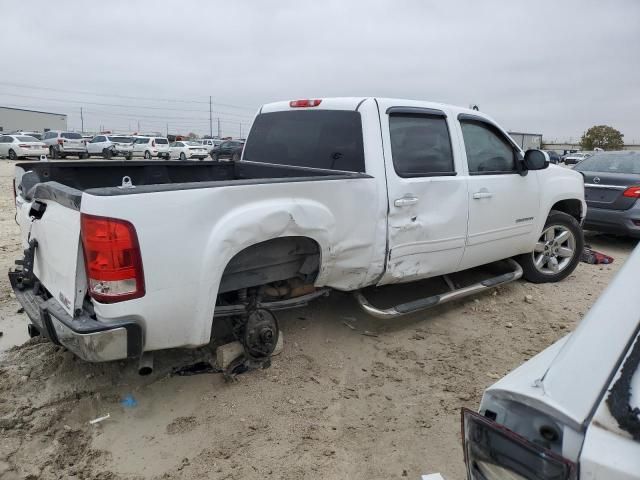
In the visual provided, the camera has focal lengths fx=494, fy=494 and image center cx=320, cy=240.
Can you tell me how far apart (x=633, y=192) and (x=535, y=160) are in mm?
3617

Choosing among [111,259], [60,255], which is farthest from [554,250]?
[60,255]

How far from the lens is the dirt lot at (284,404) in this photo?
264 centimetres

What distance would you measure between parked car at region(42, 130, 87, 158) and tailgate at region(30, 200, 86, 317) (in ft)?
102

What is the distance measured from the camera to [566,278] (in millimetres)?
5883

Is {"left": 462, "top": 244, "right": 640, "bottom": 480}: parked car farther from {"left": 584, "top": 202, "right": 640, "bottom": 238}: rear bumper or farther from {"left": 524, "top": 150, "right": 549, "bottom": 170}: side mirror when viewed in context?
{"left": 584, "top": 202, "right": 640, "bottom": 238}: rear bumper

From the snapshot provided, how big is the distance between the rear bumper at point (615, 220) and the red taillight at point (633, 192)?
126 millimetres

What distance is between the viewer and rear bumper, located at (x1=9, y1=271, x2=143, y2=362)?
8.36 feet

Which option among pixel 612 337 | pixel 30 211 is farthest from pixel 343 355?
pixel 612 337

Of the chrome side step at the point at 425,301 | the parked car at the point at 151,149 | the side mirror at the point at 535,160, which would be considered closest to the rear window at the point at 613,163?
the side mirror at the point at 535,160

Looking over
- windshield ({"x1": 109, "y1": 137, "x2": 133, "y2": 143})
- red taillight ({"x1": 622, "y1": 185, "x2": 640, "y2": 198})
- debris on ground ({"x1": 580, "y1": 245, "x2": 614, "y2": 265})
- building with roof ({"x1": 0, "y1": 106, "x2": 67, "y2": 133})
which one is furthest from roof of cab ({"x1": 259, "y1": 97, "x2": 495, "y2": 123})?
building with roof ({"x1": 0, "y1": 106, "x2": 67, "y2": 133})

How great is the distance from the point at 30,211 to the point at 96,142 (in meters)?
33.0

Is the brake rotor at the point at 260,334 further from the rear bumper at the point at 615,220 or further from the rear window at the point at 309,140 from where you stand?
the rear bumper at the point at 615,220

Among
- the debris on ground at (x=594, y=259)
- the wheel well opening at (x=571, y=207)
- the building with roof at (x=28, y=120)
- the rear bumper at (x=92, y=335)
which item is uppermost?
the building with roof at (x=28, y=120)

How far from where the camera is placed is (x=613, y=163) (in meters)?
8.34
